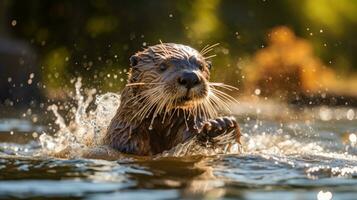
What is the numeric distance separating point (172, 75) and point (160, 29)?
25.7 ft

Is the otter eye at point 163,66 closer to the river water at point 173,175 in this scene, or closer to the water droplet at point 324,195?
the river water at point 173,175

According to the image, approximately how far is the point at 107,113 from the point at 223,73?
581 cm

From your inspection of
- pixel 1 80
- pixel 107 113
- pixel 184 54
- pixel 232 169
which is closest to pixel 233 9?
pixel 1 80

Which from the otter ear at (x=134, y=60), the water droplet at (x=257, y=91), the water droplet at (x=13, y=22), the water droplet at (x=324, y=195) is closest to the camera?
the water droplet at (x=324, y=195)

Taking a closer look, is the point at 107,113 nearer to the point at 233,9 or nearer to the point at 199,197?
the point at 199,197

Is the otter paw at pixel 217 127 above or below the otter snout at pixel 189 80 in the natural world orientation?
below

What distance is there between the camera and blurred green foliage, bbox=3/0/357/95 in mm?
12023

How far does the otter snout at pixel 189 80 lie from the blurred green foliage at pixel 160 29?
6.78 metres

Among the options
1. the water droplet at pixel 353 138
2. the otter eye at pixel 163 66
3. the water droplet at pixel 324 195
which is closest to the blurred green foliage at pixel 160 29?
the water droplet at pixel 353 138

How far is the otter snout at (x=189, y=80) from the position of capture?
15.1 feet

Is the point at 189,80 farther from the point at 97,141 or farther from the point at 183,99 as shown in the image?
the point at 97,141

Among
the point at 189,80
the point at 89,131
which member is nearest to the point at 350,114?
the point at 89,131

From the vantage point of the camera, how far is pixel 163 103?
473 centimetres

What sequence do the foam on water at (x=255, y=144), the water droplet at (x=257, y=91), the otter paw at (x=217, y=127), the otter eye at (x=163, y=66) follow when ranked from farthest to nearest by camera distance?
the water droplet at (x=257, y=91)
the otter eye at (x=163, y=66)
the otter paw at (x=217, y=127)
the foam on water at (x=255, y=144)
